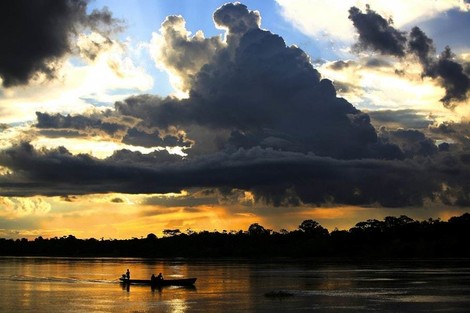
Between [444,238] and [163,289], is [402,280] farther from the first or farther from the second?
[444,238]

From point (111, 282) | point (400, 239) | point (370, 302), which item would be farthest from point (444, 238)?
point (370, 302)

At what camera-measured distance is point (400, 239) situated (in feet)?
639

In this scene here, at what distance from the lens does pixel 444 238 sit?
7279 inches

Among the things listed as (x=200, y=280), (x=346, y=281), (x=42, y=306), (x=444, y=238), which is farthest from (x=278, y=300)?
(x=444, y=238)

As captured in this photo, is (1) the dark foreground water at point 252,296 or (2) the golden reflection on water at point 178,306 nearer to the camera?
(2) the golden reflection on water at point 178,306

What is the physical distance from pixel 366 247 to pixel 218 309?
476ft

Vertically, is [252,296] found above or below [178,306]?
above

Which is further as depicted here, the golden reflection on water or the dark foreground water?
the dark foreground water

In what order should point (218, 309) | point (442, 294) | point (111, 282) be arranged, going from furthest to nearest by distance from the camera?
point (111, 282)
point (442, 294)
point (218, 309)

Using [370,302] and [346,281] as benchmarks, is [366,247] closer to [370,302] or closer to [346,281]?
[346,281]

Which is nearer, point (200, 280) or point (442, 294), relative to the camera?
point (442, 294)

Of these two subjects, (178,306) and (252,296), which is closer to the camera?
(178,306)

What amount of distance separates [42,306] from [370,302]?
29.8 m

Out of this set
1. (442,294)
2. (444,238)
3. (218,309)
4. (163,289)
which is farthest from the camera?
(444,238)
